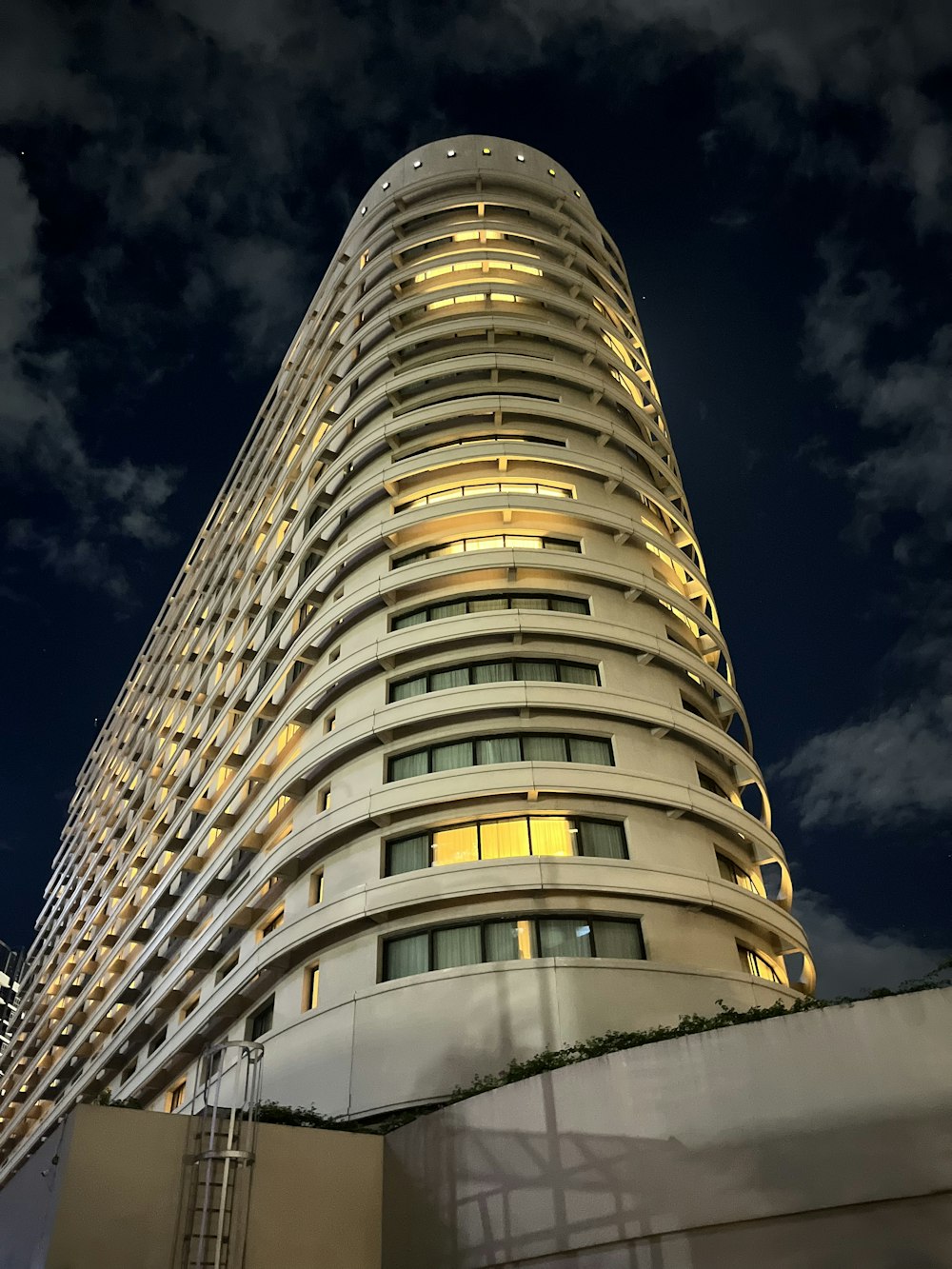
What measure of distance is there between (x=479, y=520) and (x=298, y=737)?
10.9 m

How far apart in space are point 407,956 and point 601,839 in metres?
6.99

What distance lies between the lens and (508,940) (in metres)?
Answer: 29.2

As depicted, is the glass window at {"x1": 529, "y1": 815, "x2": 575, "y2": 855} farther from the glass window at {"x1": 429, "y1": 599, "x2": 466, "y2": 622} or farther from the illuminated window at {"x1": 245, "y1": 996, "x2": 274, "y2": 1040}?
the illuminated window at {"x1": 245, "y1": 996, "x2": 274, "y2": 1040}

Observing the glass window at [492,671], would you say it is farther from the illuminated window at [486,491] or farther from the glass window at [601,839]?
the illuminated window at [486,491]

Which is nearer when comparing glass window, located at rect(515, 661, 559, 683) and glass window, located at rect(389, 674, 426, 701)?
glass window, located at rect(515, 661, 559, 683)

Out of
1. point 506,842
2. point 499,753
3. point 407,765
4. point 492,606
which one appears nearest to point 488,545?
point 492,606

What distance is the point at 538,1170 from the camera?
62.1 ft

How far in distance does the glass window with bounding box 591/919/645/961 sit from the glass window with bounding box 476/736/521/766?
6.03 metres

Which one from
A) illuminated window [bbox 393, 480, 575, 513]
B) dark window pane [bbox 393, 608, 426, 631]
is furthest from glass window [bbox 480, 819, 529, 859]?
illuminated window [bbox 393, 480, 575, 513]

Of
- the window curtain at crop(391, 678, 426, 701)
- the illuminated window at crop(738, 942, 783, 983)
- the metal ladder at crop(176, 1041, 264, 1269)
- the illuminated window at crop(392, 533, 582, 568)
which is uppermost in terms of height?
the illuminated window at crop(392, 533, 582, 568)

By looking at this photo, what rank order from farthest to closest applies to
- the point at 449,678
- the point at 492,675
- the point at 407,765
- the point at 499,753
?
the point at 449,678, the point at 492,675, the point at 407,765, the point at 499,753

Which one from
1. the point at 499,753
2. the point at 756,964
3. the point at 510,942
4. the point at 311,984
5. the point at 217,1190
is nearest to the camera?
the point at 217,1190

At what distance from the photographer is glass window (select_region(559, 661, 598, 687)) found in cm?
3603

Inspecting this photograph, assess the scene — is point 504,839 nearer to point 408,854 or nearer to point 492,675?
point 408,854
